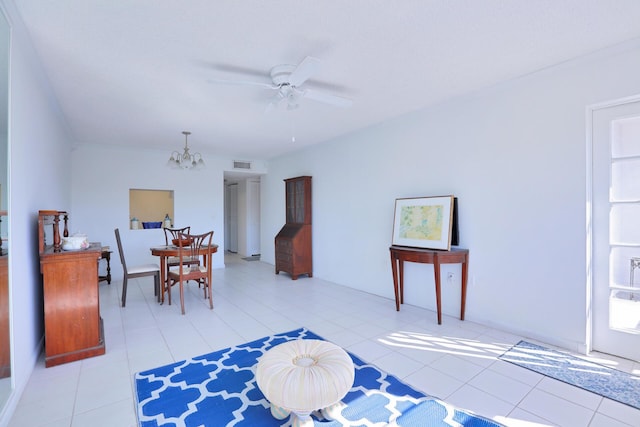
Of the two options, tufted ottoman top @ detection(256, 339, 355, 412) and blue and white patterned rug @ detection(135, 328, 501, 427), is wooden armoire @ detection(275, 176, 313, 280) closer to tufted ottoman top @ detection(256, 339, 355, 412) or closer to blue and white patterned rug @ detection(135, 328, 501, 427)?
blue and white patterned rug @ detection(135, 328, 501, 427)

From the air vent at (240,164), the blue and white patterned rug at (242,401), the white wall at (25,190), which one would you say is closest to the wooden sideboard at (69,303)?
the white wall at (25,190)

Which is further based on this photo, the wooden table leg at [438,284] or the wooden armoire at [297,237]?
the wooden armoire at [297,237]

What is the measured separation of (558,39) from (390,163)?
2.21 m

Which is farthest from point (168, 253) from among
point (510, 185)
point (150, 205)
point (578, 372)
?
point (578, 372)

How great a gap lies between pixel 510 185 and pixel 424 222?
962 mm

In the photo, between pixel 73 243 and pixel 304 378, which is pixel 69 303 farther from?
pixel 304 378

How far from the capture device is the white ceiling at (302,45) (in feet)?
6.18

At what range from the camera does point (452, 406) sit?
1.89 m

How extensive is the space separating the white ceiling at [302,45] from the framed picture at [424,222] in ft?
3.94

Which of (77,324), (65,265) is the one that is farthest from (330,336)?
(65,265)

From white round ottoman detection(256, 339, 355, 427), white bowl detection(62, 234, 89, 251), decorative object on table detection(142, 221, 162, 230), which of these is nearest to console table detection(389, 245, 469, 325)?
white round ottoman detection(256, 339, 355, 427)

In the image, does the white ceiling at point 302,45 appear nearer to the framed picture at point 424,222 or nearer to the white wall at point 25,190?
the white wall at point 25,190

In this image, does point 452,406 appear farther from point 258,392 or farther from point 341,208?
point 341,208

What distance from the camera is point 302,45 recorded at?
Result: 89.7 inches
